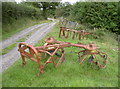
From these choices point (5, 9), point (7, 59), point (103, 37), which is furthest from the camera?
point (5, 9)

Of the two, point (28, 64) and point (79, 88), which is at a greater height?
point (28, 64)

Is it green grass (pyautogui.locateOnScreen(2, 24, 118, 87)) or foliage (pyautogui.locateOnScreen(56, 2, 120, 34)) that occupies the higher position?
foliage (pyautogui.locateOnScreen(56, 2, 120, 34))

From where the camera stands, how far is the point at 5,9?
14352mm

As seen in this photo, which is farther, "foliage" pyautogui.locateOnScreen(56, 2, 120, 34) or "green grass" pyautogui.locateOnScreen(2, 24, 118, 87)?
"foliage" pyautogui.locateOnScreen(56, 2, 120, 34)

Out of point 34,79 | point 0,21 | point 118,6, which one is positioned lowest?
point 34,79

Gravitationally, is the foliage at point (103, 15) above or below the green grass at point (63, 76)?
above

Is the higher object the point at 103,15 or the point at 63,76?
the point at 103,15

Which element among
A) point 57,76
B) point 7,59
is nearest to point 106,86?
point 57,76

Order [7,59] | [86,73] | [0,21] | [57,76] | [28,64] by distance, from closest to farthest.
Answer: [57,76]
[86,73]
[28,64]
[7,59]
[0,21]

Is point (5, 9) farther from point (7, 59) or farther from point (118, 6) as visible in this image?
point (118, 6)

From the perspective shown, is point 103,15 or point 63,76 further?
point 103,15

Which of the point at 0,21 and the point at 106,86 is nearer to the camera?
the point at 106,86

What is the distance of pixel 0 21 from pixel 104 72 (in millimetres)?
12578

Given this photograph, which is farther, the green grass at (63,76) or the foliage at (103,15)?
the foliage at (103,15)
